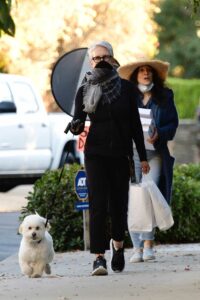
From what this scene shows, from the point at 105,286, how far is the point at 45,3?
27.5 m

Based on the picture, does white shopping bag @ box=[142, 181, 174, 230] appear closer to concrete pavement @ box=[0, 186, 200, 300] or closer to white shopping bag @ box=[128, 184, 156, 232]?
white shopping bag @ box=[128, 184, 156, 232]

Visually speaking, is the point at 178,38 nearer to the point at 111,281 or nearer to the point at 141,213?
the point at 141,213

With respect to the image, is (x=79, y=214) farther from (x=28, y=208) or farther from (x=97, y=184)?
(x=97, y=184)

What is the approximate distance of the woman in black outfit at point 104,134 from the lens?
9906 millimetres

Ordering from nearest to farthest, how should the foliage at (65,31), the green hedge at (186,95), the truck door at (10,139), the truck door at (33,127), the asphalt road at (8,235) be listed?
1. the asphalt road at (8,235)
2. the truck door at (10,139)
3. the truck door at (33,127)
4. the foliage at (65,31)
5. the green hedge at (186,95)

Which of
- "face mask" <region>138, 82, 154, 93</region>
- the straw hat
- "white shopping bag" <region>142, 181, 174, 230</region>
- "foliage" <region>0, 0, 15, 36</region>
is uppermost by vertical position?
"foliage" <region>0, 0, 15, 36</region>

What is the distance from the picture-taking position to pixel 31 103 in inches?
874

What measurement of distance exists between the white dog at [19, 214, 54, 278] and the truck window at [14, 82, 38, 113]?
38.9 ft

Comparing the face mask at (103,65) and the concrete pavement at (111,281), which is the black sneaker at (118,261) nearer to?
the concrete pavement at (111,281)

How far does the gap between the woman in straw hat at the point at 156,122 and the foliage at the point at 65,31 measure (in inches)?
955

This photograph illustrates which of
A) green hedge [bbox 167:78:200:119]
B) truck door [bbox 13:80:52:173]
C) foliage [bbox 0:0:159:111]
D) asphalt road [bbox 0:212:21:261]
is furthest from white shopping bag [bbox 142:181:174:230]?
green hedge [bbox 167:78:200:119]

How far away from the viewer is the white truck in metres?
21.6

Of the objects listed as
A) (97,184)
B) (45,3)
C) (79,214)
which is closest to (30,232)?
(97,184)

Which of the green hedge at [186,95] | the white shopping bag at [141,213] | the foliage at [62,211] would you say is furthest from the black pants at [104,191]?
the green hedge at [186,95]
